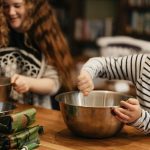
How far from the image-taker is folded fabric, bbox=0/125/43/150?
116 cm

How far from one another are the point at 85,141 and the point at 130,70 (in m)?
0.43

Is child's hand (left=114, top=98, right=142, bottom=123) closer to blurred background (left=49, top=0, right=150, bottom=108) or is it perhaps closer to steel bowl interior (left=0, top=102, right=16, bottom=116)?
steel bowl interior (left=0, top=102, right=16, bottom=116)

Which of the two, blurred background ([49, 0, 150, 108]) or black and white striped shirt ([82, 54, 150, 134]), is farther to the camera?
blurred background ([49, 0, 150, 108])

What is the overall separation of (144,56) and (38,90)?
2.01 ft

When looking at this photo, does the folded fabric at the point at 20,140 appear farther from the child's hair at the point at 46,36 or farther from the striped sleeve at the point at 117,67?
the child's hair at the point at 46,36

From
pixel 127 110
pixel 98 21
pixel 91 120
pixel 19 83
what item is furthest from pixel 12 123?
pixel 98 21

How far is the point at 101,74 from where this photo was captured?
65.7 inches

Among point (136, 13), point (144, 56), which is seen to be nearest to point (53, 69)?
point (144, 56)

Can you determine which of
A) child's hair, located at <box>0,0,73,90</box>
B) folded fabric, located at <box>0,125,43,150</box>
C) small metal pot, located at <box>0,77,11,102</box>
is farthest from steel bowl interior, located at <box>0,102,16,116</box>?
child's hair, located at <box>0,0,73,90</box>

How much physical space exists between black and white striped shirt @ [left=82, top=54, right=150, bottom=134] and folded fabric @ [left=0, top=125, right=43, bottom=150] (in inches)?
15.8

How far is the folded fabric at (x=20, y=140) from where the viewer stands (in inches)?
45.5

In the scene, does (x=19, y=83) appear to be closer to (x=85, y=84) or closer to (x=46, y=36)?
(x=85, y=84)

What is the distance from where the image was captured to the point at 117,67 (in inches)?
64.4

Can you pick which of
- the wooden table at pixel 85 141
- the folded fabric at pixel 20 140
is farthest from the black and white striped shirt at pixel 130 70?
the folded fabric at pixel 20 140
